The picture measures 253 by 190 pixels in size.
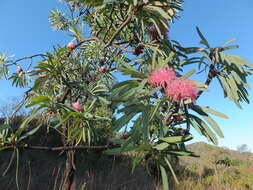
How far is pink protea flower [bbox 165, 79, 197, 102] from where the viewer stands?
1.80 ft

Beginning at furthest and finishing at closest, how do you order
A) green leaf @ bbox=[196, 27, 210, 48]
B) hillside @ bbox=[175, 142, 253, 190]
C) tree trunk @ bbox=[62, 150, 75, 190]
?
hillside @ bbox=[175, 142, 253, 190]
tree trunk @ bbox=[62, 150, 75, 190]
green leaf @ bbox=[196, 27, 210, 48]

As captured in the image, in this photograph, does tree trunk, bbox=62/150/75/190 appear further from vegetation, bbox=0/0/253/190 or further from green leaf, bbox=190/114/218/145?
green leaf, bbox=190/114/218/145

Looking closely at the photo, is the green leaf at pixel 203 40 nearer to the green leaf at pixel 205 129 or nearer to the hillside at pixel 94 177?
the green leaf at pixel 205 129

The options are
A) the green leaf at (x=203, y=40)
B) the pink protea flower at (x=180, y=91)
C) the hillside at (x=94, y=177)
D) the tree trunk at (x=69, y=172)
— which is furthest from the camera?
the hillside at (x=94, y=177)

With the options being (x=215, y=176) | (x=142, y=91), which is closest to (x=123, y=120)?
(x=142, y=91)

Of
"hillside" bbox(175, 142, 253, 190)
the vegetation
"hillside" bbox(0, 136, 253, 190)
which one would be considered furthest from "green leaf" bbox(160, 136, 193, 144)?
"hillside" bbox(175, 142, 253, 190)

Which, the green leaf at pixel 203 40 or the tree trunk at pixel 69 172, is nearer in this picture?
the green leaf at pixel 203 40

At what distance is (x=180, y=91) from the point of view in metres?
0.55

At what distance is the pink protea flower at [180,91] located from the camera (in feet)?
1.80

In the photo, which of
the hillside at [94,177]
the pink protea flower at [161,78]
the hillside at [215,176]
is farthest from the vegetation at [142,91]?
the hillside at [215,176]

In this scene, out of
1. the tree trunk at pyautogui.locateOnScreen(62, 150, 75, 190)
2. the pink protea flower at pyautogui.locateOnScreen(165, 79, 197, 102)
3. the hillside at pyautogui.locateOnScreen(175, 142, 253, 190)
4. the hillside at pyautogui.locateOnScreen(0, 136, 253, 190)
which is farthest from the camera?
the hillside at pyautogui.locateOnScreen(175, 142, 253, 190)

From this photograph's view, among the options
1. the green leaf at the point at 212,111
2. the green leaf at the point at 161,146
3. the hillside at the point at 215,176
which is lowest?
the hillside at the point at 215,176

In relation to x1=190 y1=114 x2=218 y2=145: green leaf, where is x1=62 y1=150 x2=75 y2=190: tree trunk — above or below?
below

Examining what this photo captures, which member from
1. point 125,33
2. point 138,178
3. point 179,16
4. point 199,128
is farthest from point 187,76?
point 138,178
